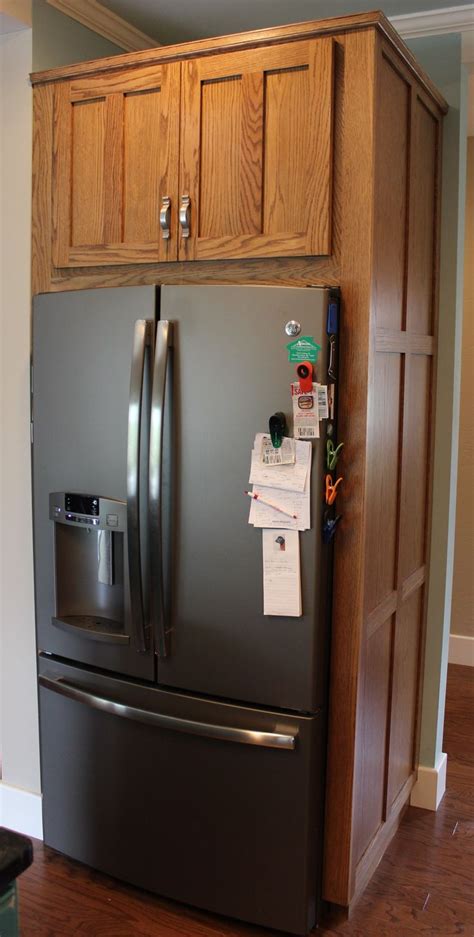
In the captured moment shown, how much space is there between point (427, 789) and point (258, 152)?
213 centimetres

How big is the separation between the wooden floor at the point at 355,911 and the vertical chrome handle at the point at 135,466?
81 cm

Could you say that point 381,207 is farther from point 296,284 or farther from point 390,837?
point 390,837

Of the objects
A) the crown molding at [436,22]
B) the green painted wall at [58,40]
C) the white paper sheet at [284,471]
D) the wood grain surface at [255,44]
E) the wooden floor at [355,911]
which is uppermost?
the crown molding at [436,22]

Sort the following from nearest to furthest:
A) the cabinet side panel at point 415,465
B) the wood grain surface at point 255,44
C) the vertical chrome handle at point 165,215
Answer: the wood grain surface at point 255,44 < the vertical chrome handle at point 165,215 < the cabinet side panel at point 415,465

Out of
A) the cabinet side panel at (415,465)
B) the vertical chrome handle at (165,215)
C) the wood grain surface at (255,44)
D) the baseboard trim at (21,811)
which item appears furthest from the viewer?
the baseboard trim at (21,811)

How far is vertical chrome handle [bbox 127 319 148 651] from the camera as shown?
2.13m

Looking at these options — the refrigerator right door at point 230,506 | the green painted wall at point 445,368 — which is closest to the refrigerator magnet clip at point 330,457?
the refrigerator right door at point 230,506

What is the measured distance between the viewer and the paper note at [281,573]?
6.75ft

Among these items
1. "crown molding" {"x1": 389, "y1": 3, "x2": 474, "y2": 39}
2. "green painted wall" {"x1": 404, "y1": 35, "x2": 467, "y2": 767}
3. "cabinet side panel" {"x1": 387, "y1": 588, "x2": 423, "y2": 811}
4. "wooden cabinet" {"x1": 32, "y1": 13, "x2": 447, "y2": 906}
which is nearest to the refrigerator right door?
"wooden cabinet" {"x1": 32, "y1": 13, "x2": 447, "y2": 906}

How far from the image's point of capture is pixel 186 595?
7.16 feet

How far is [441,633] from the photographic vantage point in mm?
2844

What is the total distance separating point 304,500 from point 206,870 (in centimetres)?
103

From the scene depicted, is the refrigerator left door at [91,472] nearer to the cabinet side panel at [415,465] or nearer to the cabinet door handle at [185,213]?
the cabinet door handle at [185,213]

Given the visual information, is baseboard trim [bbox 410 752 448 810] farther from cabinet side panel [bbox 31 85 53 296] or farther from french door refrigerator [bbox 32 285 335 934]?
cabinet side panel [bbox 31 85 53 296]
